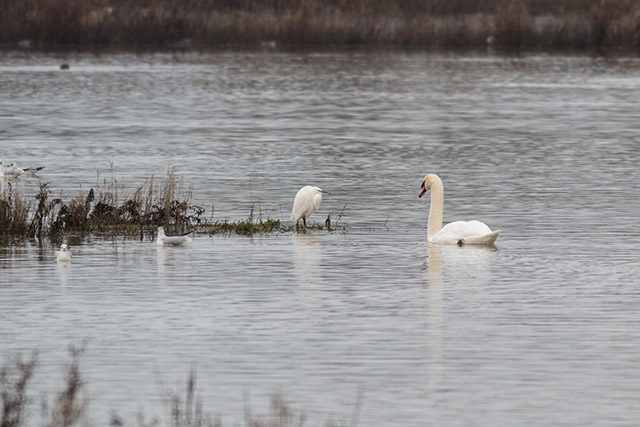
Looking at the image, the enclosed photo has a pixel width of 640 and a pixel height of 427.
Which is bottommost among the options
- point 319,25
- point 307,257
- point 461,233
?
point 307,257

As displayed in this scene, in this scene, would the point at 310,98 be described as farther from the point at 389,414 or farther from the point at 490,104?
the point at 389,414

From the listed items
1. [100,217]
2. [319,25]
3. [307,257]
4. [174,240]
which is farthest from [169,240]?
[319,25]

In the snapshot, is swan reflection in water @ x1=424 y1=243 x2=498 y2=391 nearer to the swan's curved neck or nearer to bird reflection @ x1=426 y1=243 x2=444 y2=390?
bird reflection @ x1=426 y1=243 x2=444 y2=390

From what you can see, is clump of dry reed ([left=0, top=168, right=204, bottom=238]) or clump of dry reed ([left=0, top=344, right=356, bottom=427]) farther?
clump of dry reed ([left=0, top=168, right=204, bottom=238])

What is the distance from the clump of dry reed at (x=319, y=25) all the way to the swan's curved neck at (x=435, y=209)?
Result: 40.3 m

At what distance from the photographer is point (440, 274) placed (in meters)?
13.4

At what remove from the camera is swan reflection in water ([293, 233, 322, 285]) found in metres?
13.2

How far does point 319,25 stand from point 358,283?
45.6 m

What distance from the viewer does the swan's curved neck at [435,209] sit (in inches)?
616

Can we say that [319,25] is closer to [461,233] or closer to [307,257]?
[461,233]

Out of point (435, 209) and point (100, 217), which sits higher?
point (435, 209)

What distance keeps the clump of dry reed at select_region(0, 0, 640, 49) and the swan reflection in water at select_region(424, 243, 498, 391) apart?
41657 mm

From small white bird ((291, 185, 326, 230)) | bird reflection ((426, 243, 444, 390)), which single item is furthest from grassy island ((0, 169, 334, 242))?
bird reflection ((426, 243, 444, 390))

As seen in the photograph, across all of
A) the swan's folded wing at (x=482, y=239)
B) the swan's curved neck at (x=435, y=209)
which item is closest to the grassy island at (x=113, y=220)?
the swan's curved neck at (x=435, y=209)
